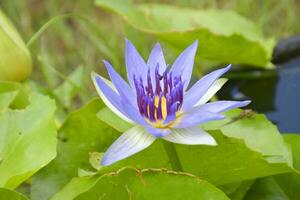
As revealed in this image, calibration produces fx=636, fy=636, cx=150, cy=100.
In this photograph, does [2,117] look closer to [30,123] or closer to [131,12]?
[30,123]

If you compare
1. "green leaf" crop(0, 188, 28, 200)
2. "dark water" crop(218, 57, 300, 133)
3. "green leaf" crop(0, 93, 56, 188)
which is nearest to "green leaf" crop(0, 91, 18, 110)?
"green leaf" crop(0, 93, 56, 188)

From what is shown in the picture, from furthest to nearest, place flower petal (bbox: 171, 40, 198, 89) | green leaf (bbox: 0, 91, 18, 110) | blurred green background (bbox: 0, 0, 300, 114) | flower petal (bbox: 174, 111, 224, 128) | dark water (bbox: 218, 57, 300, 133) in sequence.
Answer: blurred green background (bbox: 0, 0, 300, 114)
dark water (bbox: 218, 57, 300, 133)
green leaf (bbox: 0, 91, 18, 110)
flower petal (bbox: 171, 40, 198, 89)
flower petal (bbox: 174, 111, 224, 128)

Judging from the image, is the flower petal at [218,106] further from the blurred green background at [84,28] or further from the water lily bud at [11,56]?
the blurred green background at [84,28]

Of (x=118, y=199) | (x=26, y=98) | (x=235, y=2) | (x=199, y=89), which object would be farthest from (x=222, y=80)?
(x=235, y=2)

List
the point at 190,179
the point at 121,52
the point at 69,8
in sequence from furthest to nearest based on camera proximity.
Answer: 1. the point at 69,8
2. the point at 121,52
3. the point at 190,179

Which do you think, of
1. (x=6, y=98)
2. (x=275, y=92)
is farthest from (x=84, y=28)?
(x=6, y=98)

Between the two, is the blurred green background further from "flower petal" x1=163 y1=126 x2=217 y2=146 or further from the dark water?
"flower petal" x1=163 y1=126 x2=217 y2=146
